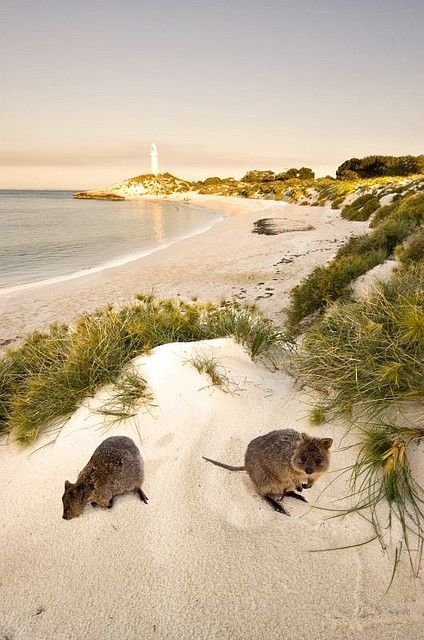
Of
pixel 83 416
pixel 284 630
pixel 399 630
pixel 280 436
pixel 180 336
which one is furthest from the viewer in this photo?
pixel 180 336

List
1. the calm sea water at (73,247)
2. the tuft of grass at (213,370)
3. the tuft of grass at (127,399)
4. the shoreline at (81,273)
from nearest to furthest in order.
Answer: the tuft of grass at (127,399) → the tuft of grass at (213,370) → the shoreline at (81,273) → the calm sea water at (73,247)

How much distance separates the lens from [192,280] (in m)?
12.8

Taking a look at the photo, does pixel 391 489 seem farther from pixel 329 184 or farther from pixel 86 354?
pixel 329 184

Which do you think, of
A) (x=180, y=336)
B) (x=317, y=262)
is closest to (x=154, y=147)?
(x=317, y=262)

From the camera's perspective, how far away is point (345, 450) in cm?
293

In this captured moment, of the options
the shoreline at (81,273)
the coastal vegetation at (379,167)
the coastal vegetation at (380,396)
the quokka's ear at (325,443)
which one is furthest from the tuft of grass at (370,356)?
the coastal vegetation at (379,167)

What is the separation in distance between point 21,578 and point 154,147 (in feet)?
420

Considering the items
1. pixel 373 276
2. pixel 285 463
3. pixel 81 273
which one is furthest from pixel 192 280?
pixel 285 463

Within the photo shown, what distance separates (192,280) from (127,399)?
926 cm

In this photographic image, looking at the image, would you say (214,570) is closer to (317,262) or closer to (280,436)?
(280,436)

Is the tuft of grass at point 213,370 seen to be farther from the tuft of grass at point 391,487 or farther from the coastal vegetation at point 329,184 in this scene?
the coastal vegetation at point 329,184

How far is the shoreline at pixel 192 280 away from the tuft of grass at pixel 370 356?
402 cm

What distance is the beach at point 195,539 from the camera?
7.11 feet

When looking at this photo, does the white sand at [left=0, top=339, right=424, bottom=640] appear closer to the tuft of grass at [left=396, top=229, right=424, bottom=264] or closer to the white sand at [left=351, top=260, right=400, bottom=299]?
the white sand at [left=351, top=260, right=400, bottom=299]
